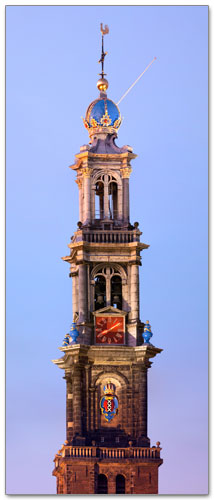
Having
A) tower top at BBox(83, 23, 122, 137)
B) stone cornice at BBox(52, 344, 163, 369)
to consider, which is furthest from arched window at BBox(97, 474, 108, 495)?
tower top at BBox(83, 23, 122, 137)

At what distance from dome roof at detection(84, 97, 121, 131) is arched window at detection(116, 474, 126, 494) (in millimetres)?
23440

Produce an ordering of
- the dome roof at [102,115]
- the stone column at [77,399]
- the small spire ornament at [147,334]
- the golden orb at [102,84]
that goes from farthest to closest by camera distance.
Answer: the golden orb at [102,84] → the dome roof at [102,115] → the small spire ornament at [147,334] → the stone column at [77,399]

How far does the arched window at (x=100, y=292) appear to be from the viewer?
496 ft

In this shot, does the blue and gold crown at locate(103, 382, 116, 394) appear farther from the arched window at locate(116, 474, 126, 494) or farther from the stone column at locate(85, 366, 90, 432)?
the arched window at locate(116, 474, 126, 494)

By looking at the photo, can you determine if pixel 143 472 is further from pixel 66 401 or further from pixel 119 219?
pixel 119 219

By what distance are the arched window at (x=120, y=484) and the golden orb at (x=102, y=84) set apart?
2628cm

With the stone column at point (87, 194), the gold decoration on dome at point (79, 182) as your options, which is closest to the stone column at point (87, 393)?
the stone column at point (87, 194)

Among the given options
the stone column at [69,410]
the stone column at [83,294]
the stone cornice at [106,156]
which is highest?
the stone cornice at [106,156]

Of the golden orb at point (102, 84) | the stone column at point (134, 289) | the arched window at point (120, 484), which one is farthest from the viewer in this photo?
the golden orb at point (102, 84)

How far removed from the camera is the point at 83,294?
493 feet

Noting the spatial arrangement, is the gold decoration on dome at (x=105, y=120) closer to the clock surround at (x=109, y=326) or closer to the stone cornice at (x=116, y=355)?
the clock surround at (x=109, y=326)

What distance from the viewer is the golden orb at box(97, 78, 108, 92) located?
15525cm

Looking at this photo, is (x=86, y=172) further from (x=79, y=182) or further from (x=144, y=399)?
(x=144, y=399)

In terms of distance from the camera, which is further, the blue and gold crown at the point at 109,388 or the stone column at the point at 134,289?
the stone column at the point at 134,289
